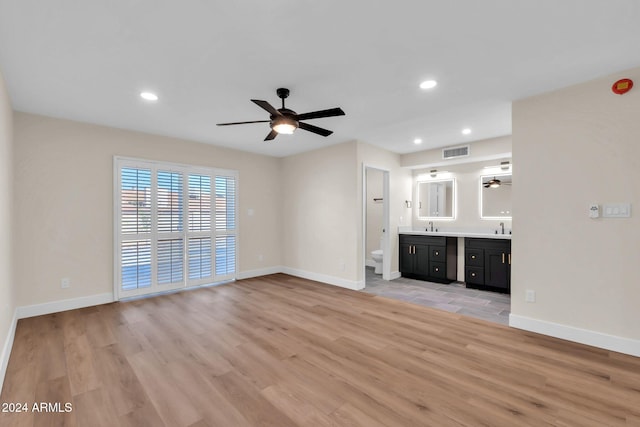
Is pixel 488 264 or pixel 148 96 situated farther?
pixel 488 264

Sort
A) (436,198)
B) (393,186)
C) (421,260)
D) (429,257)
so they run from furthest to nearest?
1. (436,198)
2. (393,186)
3. (421,260)
4. (429,257)

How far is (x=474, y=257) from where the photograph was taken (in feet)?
16.0

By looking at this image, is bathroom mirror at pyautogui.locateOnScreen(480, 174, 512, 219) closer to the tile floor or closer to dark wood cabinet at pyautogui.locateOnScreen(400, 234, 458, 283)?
dark wood cabinet at pyautogui.locateOnScreen(400, 234, 458, 283)

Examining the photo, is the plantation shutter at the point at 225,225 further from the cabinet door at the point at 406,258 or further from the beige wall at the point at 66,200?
the cabinet door at the point at 406,258

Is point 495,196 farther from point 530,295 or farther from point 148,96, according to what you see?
point 148,96

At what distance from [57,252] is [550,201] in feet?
19.8

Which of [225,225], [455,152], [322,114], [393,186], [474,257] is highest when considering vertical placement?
[455,152]

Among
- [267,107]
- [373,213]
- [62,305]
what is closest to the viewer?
[267,107]

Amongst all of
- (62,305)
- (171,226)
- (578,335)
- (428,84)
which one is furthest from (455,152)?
(62,305)

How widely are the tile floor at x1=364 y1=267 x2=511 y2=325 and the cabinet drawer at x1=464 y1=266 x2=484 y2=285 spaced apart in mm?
156

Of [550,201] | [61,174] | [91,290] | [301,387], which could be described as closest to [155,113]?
[61,174]

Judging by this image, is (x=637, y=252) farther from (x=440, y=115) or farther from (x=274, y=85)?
(x=274, y=85)

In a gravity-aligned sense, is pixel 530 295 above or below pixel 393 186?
below

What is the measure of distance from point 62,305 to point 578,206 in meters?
6.27
